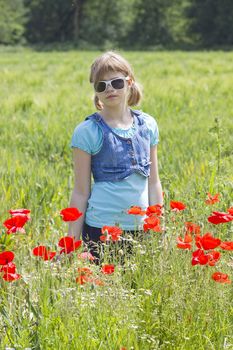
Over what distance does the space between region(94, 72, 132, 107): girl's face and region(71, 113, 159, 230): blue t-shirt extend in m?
0.11

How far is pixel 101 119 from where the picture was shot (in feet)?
9.37

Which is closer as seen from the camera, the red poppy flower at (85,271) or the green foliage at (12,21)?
the red poppy flower at (85,271)

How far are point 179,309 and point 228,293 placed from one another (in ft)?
0.61

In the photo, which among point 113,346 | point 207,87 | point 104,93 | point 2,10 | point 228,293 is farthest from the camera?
point 2,10

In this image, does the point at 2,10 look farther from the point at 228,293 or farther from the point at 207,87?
the point at 228,293

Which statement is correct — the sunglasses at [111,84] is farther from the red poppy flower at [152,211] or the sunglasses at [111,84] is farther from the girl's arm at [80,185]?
the red poppy flower at [152,211]

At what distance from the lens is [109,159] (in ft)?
9.25

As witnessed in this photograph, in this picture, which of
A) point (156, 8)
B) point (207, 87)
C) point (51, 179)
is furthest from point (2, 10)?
point (51, 179)

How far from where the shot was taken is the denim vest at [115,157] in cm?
281

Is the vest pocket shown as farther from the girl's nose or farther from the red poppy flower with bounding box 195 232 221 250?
the red poppy flower with bounding box 195 232 221 250

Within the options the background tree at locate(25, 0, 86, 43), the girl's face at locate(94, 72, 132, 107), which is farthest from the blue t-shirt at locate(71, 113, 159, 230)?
the background tree at locate(25, 0, 86, 43)

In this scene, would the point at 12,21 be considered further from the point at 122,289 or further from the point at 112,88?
the point at 122,289

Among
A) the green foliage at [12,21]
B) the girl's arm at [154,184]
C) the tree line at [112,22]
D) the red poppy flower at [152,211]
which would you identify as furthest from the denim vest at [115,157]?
the green foliage at [12,21]

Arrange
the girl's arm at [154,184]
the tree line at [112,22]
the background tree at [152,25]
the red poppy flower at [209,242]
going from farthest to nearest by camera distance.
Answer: the background tree at [152,25]
the tree line at [112,22]
the girl's arm at [154,184]
the red poppy flower at [209,242]
